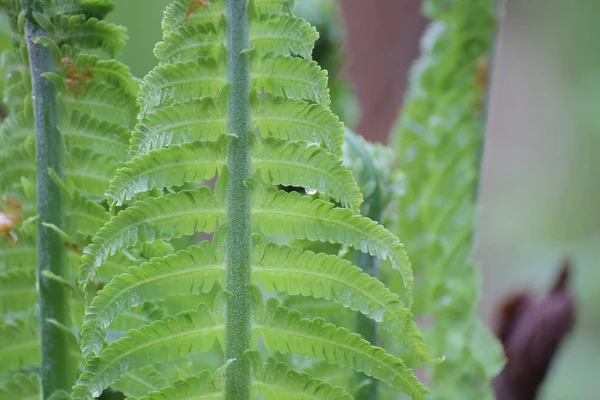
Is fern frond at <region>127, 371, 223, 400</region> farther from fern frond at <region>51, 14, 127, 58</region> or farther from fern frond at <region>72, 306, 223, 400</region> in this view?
fern frond at <region>51, 14, 127, 58</region>

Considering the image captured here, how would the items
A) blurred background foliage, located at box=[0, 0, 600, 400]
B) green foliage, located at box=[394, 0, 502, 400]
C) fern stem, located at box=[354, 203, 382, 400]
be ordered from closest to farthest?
fern stem, located at box=[354, 203, 382, 400] → green foliage, located at box=[394, 0, 502, 400] → blurred background foliage, located at box=[0, 0, 600, 400]

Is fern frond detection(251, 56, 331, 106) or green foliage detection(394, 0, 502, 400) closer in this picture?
fern frond detection(251, 56, 331, 106)

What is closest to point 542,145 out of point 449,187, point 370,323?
point 449,187

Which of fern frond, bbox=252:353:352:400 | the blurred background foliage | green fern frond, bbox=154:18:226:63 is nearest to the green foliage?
fern frond, bbox=252:353:352:400

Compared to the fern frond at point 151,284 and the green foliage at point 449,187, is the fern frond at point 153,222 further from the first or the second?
the green foliage at point 449,187

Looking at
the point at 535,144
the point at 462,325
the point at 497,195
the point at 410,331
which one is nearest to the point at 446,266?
the point at 462,325
